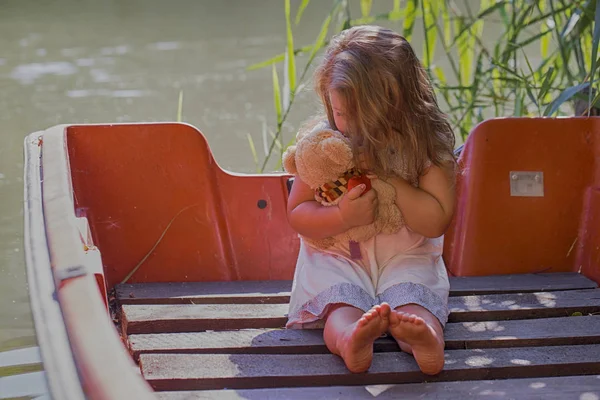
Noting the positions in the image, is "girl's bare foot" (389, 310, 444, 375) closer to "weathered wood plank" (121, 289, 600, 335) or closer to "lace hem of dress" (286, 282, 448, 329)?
"lace hem of dress" (286, 282, 448, 329)

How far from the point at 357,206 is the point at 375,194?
0.05 meters

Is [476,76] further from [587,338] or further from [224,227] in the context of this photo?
[587,338]

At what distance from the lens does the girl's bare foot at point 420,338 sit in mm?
1521

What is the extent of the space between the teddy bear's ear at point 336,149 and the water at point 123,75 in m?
1.11

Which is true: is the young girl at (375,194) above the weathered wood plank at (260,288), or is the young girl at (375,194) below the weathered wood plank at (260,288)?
above

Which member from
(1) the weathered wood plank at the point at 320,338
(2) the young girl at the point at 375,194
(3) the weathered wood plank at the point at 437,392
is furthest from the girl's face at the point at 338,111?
(3) the weathered wood plank at the point at 437,392

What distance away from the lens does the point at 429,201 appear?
180 centimetres

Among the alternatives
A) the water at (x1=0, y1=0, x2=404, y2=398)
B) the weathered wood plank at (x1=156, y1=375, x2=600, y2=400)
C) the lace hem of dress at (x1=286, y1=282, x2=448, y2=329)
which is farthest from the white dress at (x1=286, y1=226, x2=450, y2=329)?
the water at (x1=0, y1=0, x2=404, y2=398)

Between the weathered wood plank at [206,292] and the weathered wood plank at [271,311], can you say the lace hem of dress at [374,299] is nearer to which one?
the weathered wood plank at [271,311]

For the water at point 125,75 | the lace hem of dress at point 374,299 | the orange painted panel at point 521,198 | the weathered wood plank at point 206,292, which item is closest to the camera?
the lace hem of dress at point 374,299

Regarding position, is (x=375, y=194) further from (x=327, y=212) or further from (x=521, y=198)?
(x=521, y=198)

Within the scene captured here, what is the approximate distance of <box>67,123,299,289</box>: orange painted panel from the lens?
2.27 metres

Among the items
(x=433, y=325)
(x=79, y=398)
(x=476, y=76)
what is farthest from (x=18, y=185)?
(x=79, y=398)

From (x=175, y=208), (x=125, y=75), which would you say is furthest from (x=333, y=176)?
(x=125, y=75)
